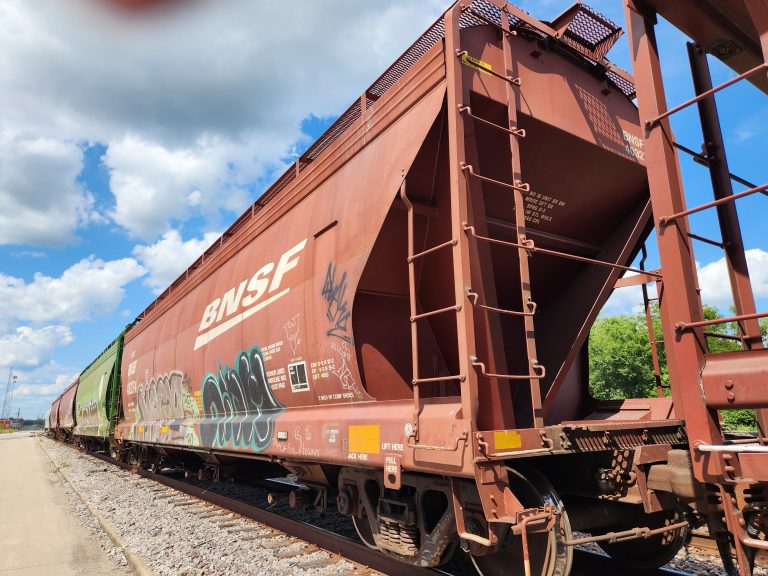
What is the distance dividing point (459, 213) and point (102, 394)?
56.2ft

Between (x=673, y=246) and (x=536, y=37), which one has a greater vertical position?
(x=536, y=37)

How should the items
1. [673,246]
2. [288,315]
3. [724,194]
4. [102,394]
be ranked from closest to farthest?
[673,246] → [724,194] → [288,315] → [102,394]

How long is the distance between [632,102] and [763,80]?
1.38 meters

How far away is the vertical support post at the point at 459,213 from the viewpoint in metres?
3.30

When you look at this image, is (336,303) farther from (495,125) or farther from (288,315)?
(495,125)

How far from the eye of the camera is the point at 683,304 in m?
3.15

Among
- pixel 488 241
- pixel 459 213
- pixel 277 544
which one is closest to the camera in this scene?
pixel 459 213

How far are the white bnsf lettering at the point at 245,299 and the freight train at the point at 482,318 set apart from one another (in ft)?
0.16

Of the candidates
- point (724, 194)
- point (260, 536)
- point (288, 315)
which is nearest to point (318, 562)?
point (260, 536)

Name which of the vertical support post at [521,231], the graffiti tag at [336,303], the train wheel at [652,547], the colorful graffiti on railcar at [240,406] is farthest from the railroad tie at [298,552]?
the vertical support post at [521,231]

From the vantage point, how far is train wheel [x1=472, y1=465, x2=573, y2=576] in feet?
10.7

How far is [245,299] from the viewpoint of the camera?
22.0 feet

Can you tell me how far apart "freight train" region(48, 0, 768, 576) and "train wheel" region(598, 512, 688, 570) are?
2 cm

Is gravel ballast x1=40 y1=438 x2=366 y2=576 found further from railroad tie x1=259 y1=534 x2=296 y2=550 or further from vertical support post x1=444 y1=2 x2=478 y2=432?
vertical support post x1=444 y1=2 x2=478 y2=432
